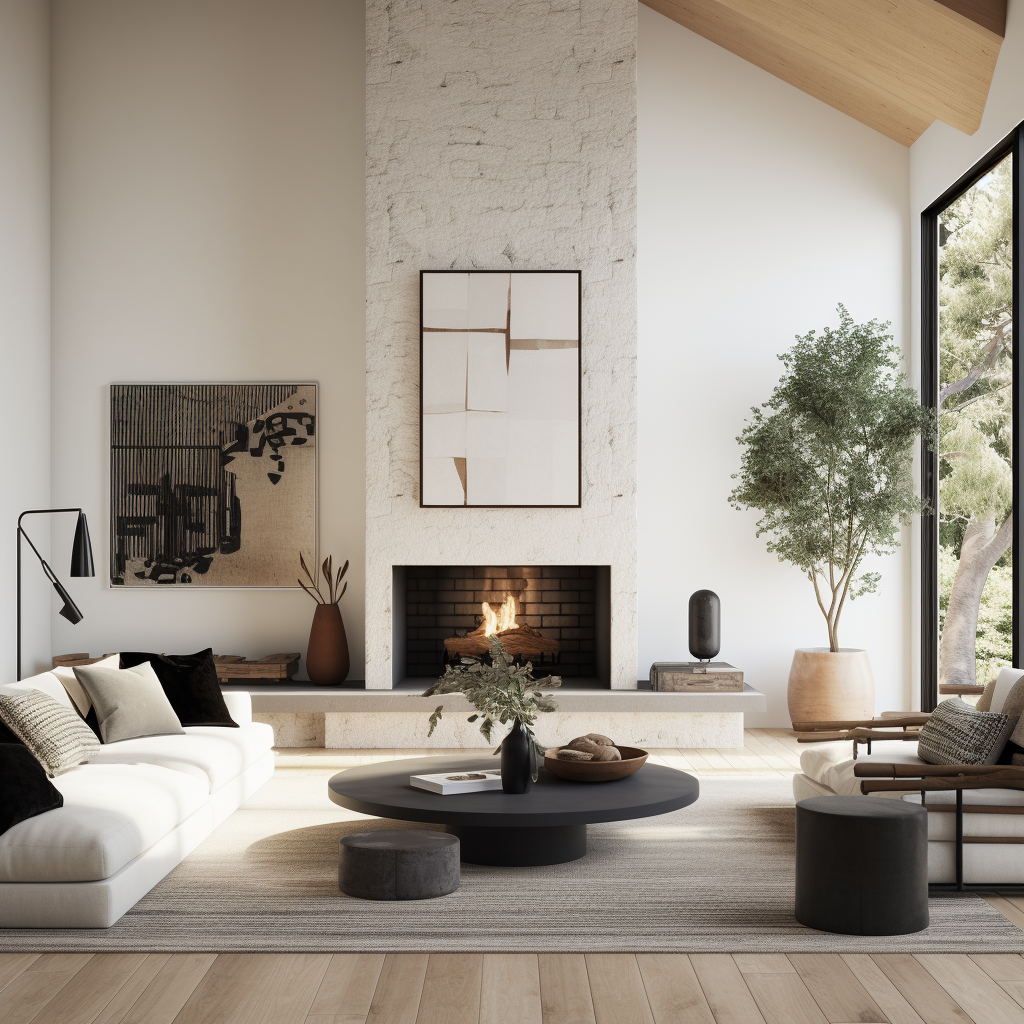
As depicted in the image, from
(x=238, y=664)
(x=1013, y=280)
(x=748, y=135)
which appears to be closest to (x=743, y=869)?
(x=1013, y=280)

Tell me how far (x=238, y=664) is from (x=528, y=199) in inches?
140

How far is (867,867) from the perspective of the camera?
138 inches

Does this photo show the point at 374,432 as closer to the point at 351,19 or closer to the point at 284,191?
the point at 284,191

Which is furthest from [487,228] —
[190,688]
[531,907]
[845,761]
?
[531,907]

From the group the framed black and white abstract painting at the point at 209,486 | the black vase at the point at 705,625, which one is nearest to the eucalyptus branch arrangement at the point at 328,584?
the framed black and white abstract painting at the point at 209,486

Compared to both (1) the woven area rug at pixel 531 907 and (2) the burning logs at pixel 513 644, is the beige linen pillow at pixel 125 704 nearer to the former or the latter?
(1) the woven area rug at pixel 531 907

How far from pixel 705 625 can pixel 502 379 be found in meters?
2.04

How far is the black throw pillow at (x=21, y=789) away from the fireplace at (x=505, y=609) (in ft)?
13.1

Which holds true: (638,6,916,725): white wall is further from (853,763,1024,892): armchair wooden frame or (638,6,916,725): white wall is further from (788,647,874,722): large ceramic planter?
(853,763,1024,892): armchair wooden frame

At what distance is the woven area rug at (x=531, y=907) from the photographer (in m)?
3.45

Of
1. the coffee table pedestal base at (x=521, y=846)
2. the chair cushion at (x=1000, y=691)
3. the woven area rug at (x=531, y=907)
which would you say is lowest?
the woven area rug at (x=531, y=907)

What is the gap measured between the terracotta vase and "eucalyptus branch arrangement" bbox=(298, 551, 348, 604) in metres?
0.19

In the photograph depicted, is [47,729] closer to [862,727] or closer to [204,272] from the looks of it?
[862,727]

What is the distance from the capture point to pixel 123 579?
307 inches
